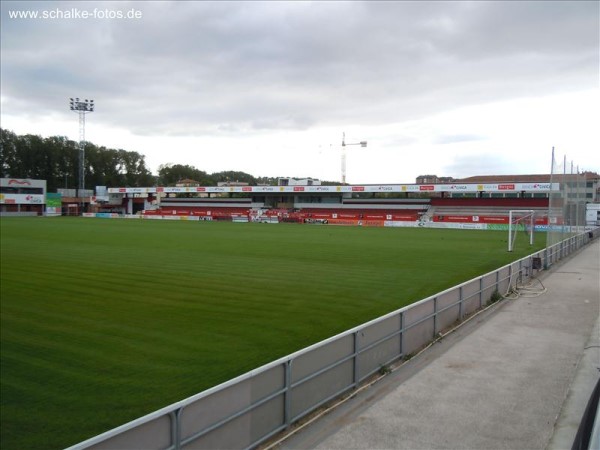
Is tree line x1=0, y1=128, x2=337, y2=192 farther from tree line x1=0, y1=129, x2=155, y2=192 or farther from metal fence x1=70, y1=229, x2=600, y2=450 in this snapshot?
metal fence x1=70, y1=229, x2=600, y2=450

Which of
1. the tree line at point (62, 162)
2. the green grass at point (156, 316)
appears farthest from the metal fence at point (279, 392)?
the tree line at point (62, 162)

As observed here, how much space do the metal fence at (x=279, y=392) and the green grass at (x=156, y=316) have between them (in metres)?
2.18

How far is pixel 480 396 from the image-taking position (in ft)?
21.2

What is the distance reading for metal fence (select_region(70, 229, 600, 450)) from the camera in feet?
13.3

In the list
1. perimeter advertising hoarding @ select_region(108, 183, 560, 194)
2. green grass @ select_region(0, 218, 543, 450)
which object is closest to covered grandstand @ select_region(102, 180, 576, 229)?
perimeter advertising hoarding @ select_region(108, 183, 560, 194)

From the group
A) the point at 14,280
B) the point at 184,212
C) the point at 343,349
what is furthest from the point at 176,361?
the point at 184,212

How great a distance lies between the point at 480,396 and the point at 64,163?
124284 mm

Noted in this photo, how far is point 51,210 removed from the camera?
8794 cm

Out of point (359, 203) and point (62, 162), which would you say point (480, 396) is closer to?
point (359, 203)

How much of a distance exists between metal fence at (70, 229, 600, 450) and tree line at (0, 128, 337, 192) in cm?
8336

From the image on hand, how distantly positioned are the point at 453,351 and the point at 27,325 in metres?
9.32

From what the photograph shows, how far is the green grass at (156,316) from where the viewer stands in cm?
713

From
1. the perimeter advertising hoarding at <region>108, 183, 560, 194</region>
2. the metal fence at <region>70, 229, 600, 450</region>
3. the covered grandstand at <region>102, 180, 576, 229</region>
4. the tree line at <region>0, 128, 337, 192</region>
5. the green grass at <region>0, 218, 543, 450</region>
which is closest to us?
the metal fence at <region>70, 229, 600, 450</region>

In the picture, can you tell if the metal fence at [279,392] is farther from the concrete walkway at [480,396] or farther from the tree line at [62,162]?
the tree line at [62,162]
